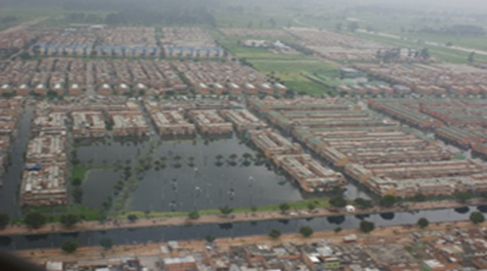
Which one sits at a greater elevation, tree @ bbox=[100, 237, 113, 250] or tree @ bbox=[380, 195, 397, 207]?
tree @ bbox=[100, 237, 113, 250]

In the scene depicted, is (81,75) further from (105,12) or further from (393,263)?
(105,12)

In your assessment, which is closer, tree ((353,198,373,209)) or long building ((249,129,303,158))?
tree ((353,198,373,209))

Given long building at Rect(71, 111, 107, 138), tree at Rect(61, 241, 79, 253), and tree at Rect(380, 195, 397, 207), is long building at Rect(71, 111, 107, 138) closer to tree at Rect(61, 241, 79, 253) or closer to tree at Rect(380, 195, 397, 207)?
tree at Rect(61, 241, 79, 253)

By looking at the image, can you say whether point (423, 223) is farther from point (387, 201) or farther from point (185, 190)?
point (185, 190)

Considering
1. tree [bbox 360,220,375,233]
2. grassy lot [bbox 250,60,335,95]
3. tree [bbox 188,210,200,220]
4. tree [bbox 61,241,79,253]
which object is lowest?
tree [bbox 360,220,375,233]

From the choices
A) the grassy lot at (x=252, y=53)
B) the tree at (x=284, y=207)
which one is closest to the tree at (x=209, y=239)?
the tree at (x=284, y=207)

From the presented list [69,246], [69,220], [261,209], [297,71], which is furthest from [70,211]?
[297,71]

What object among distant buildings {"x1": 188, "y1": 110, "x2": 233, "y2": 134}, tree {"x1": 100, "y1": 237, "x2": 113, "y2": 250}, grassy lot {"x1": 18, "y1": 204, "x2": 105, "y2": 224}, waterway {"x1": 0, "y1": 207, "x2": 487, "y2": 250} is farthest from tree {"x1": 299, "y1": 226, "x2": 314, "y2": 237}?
distant buildings {"x1": 188, "y1": 110, "x2": 233, "y2": 134}
